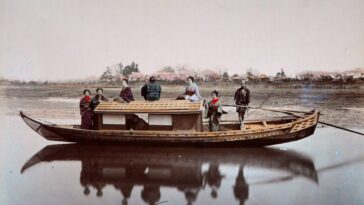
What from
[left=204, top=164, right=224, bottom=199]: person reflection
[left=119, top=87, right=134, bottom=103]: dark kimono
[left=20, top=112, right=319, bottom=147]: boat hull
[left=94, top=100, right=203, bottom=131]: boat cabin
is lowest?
[left=204, top=164, right=224, bottom=199]: person reflection

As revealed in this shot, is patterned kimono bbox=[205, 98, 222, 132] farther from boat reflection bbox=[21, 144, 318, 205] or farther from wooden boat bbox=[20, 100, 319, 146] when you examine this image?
boat reflection bbox=[21, 144, 318, 205]

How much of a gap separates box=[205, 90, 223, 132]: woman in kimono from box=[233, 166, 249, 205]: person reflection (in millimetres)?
641

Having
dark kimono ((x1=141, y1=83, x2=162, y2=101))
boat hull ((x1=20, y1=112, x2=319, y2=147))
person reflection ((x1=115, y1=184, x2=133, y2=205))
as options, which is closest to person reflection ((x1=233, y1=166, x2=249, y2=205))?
boat hull ((x1=20, y1=112, x2=319, y2=147))

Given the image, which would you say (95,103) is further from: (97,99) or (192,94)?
(192,94)

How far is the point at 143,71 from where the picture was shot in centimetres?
308

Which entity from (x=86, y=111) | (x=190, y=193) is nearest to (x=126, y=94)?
(x=86, y=111)

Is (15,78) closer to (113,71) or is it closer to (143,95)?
(113,71)

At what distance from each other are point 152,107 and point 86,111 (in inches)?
25.4

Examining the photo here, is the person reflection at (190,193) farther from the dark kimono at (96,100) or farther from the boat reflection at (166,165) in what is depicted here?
the dark kimono at (96,100)

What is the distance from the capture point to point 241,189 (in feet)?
8.54

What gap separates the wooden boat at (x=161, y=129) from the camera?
10.4ft

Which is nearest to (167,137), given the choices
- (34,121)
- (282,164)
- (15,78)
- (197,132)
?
(197,132)

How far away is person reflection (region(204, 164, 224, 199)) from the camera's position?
2.60 metres

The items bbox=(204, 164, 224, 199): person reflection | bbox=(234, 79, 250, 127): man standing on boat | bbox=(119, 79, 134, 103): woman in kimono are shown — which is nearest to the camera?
bbox=(204, 164, 224, 199): person reflection
